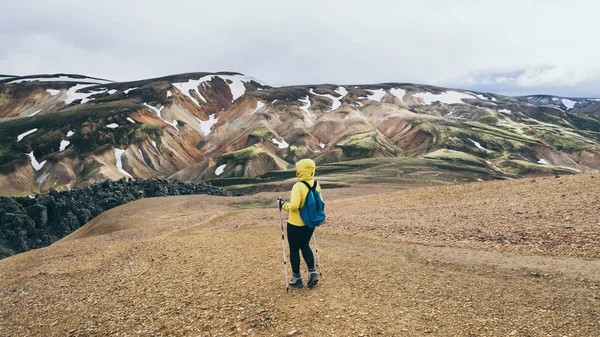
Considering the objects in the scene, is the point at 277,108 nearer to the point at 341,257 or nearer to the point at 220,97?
the point at 220,97

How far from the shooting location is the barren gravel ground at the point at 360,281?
6738 mm

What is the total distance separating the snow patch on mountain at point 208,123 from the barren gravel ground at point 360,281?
139780 millimetres

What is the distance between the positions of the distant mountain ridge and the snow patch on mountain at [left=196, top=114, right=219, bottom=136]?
0.52m

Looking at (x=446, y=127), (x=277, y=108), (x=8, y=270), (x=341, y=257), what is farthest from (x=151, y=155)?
(x=341, y=257)

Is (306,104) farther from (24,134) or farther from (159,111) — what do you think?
(24,134)

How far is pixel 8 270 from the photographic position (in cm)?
1496

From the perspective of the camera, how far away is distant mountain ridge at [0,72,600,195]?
101438 mm

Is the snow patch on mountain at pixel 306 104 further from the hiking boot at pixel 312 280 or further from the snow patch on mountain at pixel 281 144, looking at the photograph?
the hiking boot at pixel 312 280

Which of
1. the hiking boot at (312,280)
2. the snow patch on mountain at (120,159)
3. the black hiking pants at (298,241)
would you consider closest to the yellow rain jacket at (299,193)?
the black hiking pants at (298,241)

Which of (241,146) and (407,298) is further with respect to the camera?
(241,146)

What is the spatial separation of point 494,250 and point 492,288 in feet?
12.4

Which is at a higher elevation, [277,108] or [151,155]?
[277,108]

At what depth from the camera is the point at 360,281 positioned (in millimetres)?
8945

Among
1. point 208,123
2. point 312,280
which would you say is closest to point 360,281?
point 312,280
